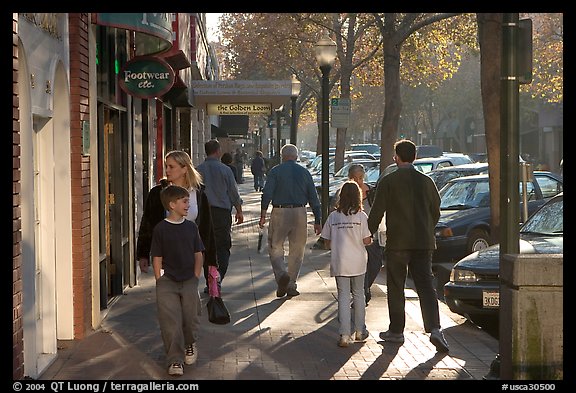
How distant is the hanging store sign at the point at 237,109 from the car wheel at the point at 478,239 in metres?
12.4

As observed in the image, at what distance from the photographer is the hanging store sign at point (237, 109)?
29.1 meters

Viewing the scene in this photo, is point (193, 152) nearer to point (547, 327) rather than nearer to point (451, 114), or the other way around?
point (547, 327)

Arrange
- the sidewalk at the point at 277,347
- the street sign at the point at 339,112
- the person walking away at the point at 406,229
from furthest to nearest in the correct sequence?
the street sign at the point at 339,112
the person walking away at the point at 406,229
the sidewalk at the point at 277,347

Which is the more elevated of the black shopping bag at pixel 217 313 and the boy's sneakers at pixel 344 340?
the black shopping bag at pixel 217 313

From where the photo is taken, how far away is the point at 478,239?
17.5 metres

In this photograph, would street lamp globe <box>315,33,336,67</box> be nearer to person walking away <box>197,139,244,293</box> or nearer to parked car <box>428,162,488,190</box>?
parked car <box>428,162,488,190</box>

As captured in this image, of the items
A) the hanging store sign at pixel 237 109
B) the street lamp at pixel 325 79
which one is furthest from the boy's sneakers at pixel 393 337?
the hanging store sign at pixel 237 109

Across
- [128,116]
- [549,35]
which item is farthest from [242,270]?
[549,35]

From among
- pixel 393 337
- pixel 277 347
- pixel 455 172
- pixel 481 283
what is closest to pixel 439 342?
pixel 393 337

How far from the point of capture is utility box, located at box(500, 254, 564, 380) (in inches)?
315

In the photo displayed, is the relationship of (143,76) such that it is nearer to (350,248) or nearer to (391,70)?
(350,248)

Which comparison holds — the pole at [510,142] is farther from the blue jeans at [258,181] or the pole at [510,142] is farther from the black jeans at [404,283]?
the blue jeans at [258,181]

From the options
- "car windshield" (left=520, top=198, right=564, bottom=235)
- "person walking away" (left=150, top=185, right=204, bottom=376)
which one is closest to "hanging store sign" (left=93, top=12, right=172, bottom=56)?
"person walking away" (left=150, top=185, right=204, bottom=376)

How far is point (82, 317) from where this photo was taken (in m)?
10.2
